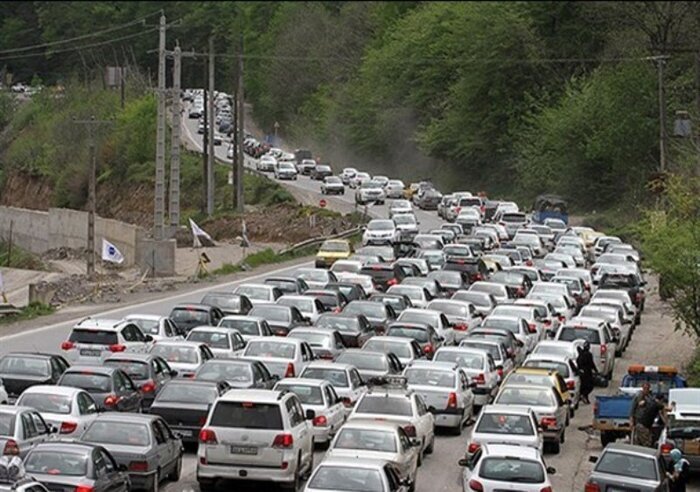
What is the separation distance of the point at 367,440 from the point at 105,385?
224 inches

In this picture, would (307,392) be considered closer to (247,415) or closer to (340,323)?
(247,415)

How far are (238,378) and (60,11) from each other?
109529 mm

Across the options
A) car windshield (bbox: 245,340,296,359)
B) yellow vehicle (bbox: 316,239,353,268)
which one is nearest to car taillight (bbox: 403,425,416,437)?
car windshield (bbox: 245,340,296,359)

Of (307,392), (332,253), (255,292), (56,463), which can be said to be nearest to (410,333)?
(255,292)

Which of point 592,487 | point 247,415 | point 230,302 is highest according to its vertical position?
point 247,415

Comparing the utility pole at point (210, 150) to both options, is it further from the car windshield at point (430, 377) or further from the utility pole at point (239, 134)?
the car windshield at point (430, 377)

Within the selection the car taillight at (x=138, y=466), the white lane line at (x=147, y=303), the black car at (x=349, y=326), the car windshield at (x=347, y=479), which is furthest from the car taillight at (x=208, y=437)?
the white lane line at (x=147, y=303)

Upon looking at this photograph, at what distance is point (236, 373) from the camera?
27391 mm

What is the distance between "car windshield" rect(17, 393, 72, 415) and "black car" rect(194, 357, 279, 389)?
11.5 ft

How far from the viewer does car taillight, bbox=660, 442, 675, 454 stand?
24375 millimetres

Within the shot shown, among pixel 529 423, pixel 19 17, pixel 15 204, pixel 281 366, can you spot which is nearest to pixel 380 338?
pixel 281 366

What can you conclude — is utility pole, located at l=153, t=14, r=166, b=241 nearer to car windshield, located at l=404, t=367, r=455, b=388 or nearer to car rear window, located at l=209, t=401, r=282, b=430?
car windshield, located at l=404, t=367, r=455, b=388

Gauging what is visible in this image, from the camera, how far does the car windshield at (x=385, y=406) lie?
25016 mm

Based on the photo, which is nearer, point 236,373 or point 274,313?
point 236,373
